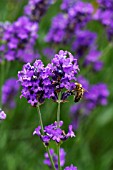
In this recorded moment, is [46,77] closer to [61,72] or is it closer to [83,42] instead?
[61,72]

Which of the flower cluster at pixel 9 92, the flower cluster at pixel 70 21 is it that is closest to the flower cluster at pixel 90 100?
the flower cluster at pixel 70 21

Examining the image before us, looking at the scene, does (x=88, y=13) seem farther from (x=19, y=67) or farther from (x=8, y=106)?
(x=8, y=106)

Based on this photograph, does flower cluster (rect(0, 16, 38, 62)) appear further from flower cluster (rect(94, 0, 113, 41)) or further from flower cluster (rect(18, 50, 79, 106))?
flower cluster (rect(18, 50, 79, 106))

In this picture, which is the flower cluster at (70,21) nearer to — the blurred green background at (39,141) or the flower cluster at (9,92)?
the blurred green background at (39,141)

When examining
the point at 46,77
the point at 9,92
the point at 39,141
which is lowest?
the point at 46,77

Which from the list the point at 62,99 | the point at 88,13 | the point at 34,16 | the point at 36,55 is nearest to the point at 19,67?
the point at 36,55

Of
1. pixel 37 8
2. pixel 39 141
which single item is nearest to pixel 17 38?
pixel 37 8
